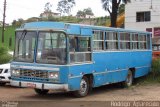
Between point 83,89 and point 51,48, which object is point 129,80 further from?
point 51,48

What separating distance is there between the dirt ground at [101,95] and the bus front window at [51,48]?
1434 millimetres

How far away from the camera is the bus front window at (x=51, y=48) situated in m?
14.9

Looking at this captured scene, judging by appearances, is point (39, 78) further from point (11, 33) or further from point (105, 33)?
point (11, 33)

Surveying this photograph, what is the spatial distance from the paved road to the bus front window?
1.39 meters

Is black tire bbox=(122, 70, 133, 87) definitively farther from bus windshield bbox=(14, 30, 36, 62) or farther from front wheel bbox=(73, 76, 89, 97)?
bus windshield bbox=(14, 30, 36, 62)

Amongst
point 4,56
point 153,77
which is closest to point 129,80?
point 153,77

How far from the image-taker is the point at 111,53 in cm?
1817

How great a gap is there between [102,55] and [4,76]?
473 centimetres

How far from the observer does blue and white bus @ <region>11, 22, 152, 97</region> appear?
1488 centimetres

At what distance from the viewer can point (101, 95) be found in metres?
17.0

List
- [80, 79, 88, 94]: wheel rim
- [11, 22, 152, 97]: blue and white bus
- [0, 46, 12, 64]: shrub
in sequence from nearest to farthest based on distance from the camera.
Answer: [11, 22, 152, 97]: blue and white bus → [80, 79, 88, 94]: wheel rim → [0, 46, 12, 64]: shrub

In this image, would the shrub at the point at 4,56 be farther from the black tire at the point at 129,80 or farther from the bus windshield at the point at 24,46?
the bus windshield at the point at 24,46

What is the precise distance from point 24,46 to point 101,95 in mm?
3607

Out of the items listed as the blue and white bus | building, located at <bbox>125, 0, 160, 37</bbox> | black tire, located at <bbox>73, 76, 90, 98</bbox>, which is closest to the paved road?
black tire, located at <bbox>73, 76, 90, 98</bbox>
